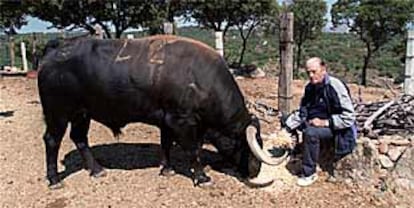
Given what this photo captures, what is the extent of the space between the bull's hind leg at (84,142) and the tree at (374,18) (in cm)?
2270

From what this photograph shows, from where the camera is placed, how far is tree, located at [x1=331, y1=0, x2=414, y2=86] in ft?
93.7

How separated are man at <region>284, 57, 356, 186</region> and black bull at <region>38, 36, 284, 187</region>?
59cm

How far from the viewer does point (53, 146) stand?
6.75m

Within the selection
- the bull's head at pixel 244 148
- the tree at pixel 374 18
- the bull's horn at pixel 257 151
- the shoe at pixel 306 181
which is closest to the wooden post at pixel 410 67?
the shoe at pixel 306 181

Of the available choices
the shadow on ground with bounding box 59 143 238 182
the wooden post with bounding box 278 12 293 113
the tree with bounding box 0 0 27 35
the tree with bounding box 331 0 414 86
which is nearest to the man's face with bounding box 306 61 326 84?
the shadow on ground with bounding box 59 143 238 182

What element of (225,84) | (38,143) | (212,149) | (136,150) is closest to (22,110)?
(38,143)

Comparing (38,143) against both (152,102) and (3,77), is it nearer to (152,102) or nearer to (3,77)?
(152,102)

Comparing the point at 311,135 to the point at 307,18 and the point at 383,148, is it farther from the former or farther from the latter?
the point at 307,18

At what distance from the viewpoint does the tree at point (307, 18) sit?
3119 centimetres

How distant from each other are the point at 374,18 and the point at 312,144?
24.3 metres

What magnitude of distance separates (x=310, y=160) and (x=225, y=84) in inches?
51.5

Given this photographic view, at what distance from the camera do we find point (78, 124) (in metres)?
6.97

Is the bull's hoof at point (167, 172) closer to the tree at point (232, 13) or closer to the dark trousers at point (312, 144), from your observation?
the dark trousers at point (312, 144)

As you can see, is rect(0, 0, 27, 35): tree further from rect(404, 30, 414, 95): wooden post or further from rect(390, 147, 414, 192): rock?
rect(390, 147, 414, 192): rock
